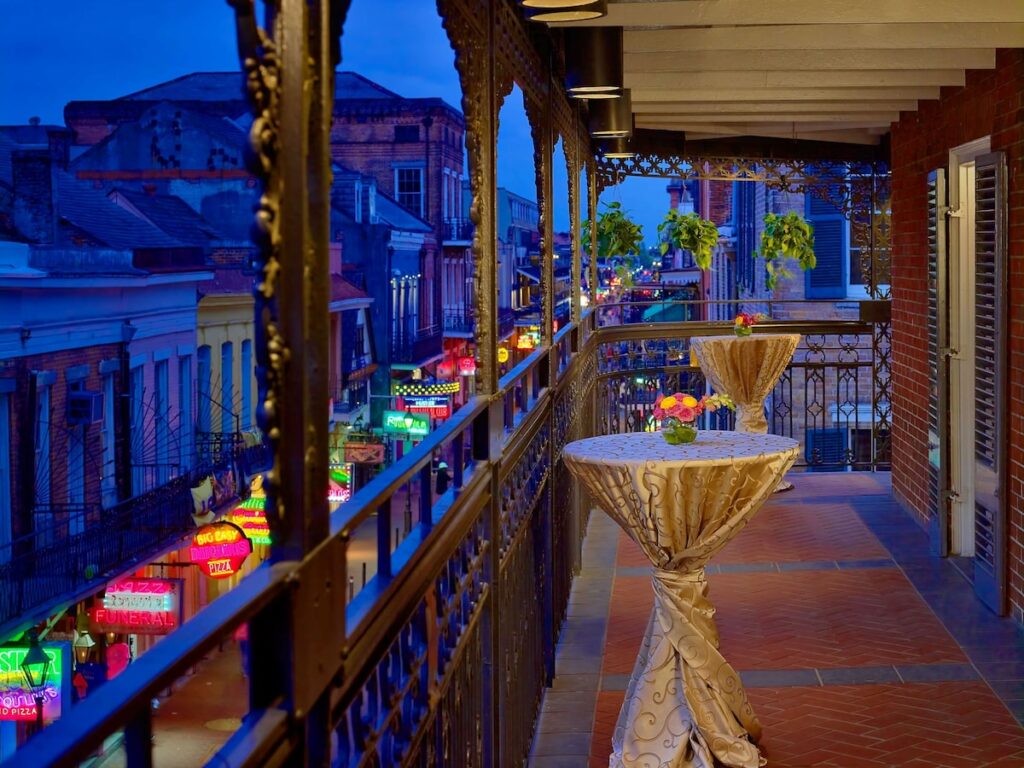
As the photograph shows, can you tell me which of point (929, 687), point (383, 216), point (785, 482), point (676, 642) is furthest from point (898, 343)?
point (383, 216)

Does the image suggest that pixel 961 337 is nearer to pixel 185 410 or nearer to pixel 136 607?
pixel 136 607

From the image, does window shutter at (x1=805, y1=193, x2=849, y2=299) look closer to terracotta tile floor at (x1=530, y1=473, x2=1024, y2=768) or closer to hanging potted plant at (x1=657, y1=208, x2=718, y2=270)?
hanging potted plant at (x1=657, y1=208, x2=718, y2=270)

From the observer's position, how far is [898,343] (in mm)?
10180

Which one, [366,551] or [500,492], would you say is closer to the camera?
[500,492]

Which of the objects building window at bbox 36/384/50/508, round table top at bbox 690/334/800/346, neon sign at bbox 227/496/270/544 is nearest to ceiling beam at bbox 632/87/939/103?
round table top at bbox 690/334/800/346

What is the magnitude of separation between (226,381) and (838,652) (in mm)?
13006

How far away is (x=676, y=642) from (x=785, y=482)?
6.50m

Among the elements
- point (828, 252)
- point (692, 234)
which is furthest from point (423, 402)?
point (692, 234)

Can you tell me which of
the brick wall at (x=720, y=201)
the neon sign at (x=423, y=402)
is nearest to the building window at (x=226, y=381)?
the neon sign at (x=423, y=402)

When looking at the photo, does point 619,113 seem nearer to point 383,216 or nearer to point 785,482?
point 785,482

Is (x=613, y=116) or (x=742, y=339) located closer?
(x=613, y=116)

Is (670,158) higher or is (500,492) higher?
(670,158)

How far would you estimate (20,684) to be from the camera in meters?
14.8

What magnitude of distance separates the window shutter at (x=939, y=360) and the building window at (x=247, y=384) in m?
8.55
